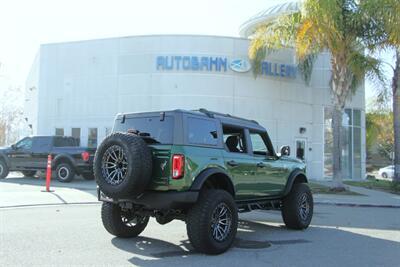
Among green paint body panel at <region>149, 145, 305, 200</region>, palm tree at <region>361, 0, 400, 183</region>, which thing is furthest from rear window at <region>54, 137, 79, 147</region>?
green paint body panel at <region>149, 145, 305, 200</region>

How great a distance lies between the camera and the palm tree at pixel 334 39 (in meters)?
17.3

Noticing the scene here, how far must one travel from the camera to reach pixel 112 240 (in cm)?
817

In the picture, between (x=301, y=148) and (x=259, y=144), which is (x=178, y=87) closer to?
(x=301, y=148)

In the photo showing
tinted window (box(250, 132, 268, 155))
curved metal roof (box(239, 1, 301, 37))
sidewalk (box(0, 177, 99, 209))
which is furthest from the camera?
curved metal roof (box(239, 1, 301, 37))

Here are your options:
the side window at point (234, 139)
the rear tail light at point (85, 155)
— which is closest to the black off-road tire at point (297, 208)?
the side window at point (234, 139)

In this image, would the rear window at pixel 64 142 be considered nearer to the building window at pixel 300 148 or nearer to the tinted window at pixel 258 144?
the building window at pixel 300 148

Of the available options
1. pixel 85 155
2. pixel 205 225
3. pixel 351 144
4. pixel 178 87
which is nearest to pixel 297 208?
A: pixel 205 225

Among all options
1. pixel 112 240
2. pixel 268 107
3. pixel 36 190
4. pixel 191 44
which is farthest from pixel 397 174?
pixel 112 240

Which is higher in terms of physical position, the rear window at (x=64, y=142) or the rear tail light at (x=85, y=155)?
the rear window at (x=64, y=142)

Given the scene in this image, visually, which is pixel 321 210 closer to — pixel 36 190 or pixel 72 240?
pixel 72 240

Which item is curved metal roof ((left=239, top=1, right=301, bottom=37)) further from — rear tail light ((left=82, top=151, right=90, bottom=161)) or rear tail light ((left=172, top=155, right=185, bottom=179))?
rear tail light ((left=172, top=155, right=185, bottom=179))

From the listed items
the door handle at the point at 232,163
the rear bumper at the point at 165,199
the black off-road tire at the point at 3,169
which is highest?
the door handle at the point at 232,163

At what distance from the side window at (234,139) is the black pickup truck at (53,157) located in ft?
40.5

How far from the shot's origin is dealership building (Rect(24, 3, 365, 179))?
24.2 meters
